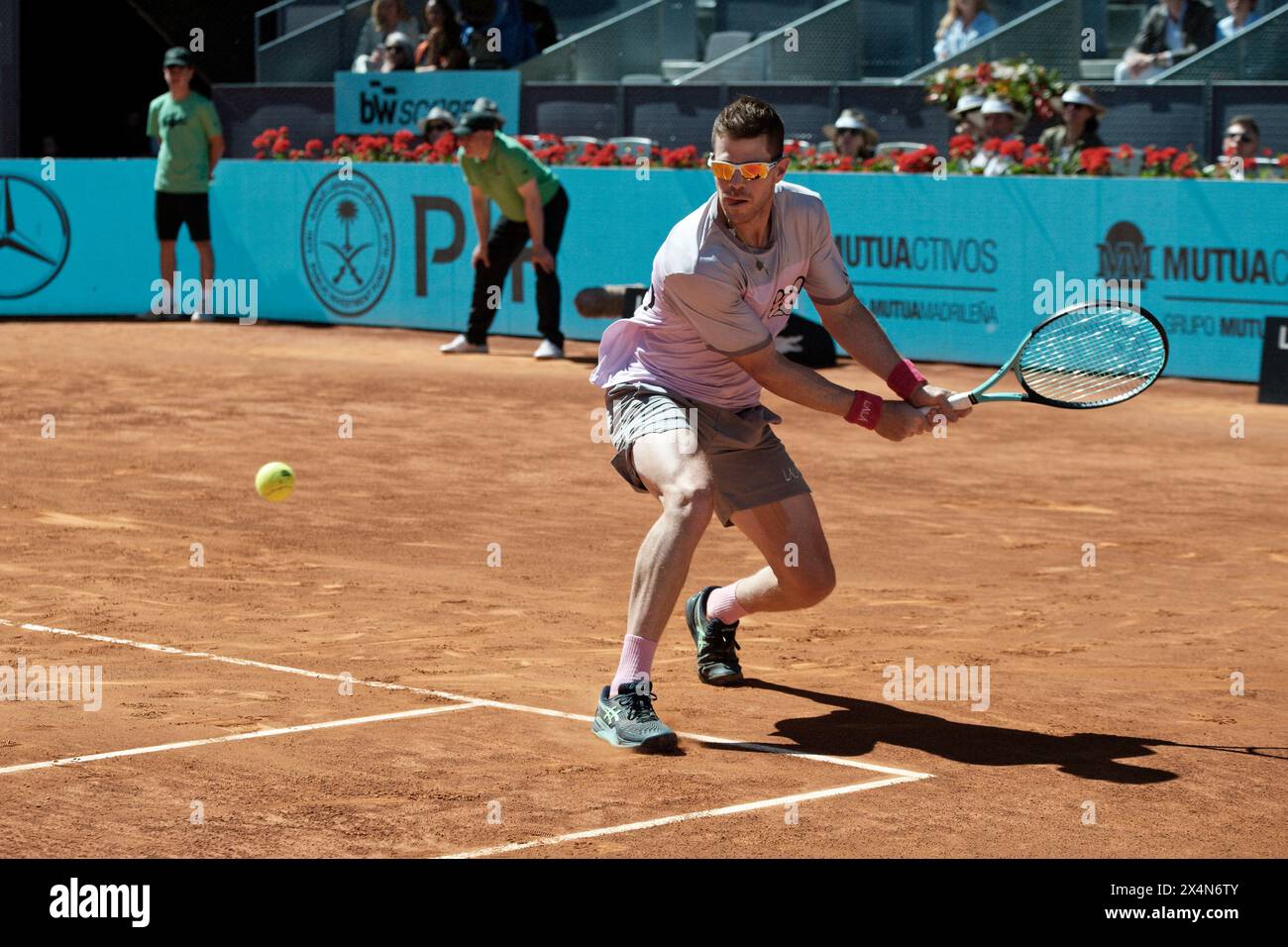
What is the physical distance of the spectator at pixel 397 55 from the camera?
2198 centimetres

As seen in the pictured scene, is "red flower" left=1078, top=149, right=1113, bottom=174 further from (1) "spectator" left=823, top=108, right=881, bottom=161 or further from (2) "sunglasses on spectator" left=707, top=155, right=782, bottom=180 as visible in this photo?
(2) "sunglasses on spectator" left=707, top=155, right=782, bottom=180

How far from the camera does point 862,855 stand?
4.84 m

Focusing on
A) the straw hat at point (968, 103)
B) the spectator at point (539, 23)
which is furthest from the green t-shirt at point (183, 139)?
the straw hat at point (968, 103)

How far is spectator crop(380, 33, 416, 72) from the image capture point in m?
22.0

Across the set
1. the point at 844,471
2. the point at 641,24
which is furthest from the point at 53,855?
the point at 641,24

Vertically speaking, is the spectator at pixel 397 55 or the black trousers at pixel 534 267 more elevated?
the spectator at pixel 397 55

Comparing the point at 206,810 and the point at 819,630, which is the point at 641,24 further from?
the point at 206,810

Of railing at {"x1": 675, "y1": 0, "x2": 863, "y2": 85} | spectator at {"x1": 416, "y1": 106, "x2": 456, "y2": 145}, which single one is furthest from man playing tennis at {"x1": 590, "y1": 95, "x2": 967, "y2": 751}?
railing at {"x1": 675, "y1": 0, "x2": 863, "y2": 85}

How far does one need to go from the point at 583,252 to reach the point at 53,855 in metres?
13.4

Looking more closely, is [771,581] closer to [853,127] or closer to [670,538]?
[670,538]

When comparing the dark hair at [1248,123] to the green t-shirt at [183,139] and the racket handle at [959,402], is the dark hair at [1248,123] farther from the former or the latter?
the racket handle at [959,402]

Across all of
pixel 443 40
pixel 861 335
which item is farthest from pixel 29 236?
pixel 861 335

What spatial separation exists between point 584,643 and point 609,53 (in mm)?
15156

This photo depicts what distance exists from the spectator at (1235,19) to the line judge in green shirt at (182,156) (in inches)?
370
